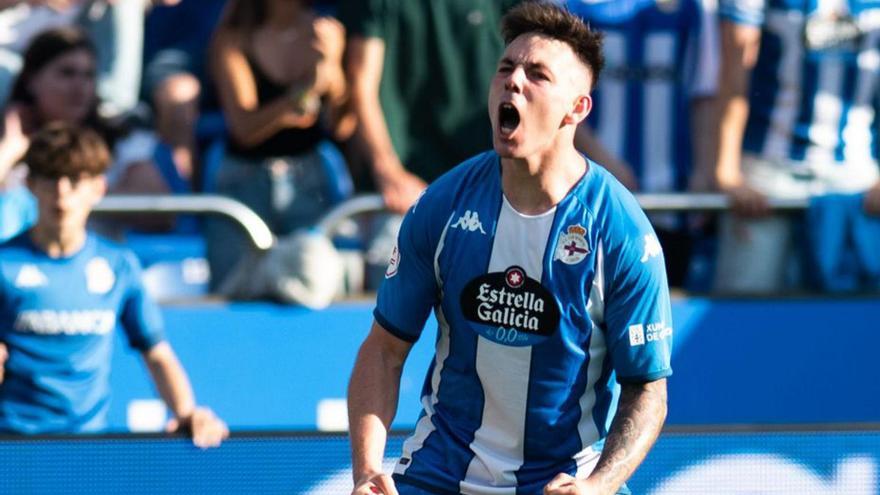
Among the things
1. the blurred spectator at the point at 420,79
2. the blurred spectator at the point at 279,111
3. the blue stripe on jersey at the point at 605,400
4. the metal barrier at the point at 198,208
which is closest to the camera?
the blue stripe on jersey at the point at 605,400

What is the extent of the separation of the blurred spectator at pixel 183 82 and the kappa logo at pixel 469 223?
3.57 metres

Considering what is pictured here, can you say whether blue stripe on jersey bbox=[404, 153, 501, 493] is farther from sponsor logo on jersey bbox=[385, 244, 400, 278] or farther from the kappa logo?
sponsor logo on jersey bbox=[385, 244, 400, 278]

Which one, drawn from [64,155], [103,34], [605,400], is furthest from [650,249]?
[103,34]

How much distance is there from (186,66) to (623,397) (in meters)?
4.31

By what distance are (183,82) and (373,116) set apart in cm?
126

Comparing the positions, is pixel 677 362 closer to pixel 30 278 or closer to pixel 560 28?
pixel 30 278

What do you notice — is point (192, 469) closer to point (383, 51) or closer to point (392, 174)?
point (392, 174)

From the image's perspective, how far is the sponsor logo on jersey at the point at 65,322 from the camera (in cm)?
602

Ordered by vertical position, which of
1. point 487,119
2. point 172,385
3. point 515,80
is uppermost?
point 515,80

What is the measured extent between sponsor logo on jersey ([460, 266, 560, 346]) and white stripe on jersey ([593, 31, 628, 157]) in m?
3.19

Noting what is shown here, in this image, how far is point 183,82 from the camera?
7.72 metres

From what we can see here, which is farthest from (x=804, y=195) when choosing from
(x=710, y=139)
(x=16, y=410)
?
(x=16, y=410)

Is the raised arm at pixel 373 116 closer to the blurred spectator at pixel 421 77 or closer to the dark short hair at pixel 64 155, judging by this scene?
the blurred spectator at pixel 421 77

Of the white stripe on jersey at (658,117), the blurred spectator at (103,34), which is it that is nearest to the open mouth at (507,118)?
the white stripe on jersey at (658,117)
